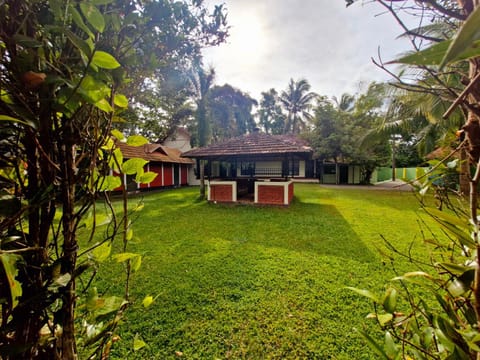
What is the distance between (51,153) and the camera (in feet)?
2.09

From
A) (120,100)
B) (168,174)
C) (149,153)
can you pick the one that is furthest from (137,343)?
(168,174)

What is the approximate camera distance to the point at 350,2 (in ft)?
3.33

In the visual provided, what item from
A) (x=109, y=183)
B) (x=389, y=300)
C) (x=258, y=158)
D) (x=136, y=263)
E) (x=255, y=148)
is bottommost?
(x=389, y=300)

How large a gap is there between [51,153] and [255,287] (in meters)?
2.65

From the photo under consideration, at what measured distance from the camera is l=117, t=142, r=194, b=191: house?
40.0 ft

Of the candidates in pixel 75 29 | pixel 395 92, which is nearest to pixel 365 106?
pixel 395 92

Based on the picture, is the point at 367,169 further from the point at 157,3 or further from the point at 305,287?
the point at 157,3

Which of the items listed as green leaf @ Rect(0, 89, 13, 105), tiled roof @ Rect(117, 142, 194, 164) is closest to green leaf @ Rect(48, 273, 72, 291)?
green leaf @ Rect(0, 89, 13, 105)

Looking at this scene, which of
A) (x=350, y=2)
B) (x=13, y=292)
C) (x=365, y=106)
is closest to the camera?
(x=13, y=292)

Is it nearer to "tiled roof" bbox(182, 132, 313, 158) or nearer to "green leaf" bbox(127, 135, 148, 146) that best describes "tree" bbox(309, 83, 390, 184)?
"tiled roof" bbox(182, 132, 313, 158)

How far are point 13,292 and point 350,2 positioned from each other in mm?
1682

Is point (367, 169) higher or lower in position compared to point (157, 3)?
lower

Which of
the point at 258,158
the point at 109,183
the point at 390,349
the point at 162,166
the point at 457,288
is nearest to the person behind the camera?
the point at 457,288

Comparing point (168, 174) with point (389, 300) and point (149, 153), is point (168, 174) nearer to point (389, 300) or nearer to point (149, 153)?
point (149, 153)
